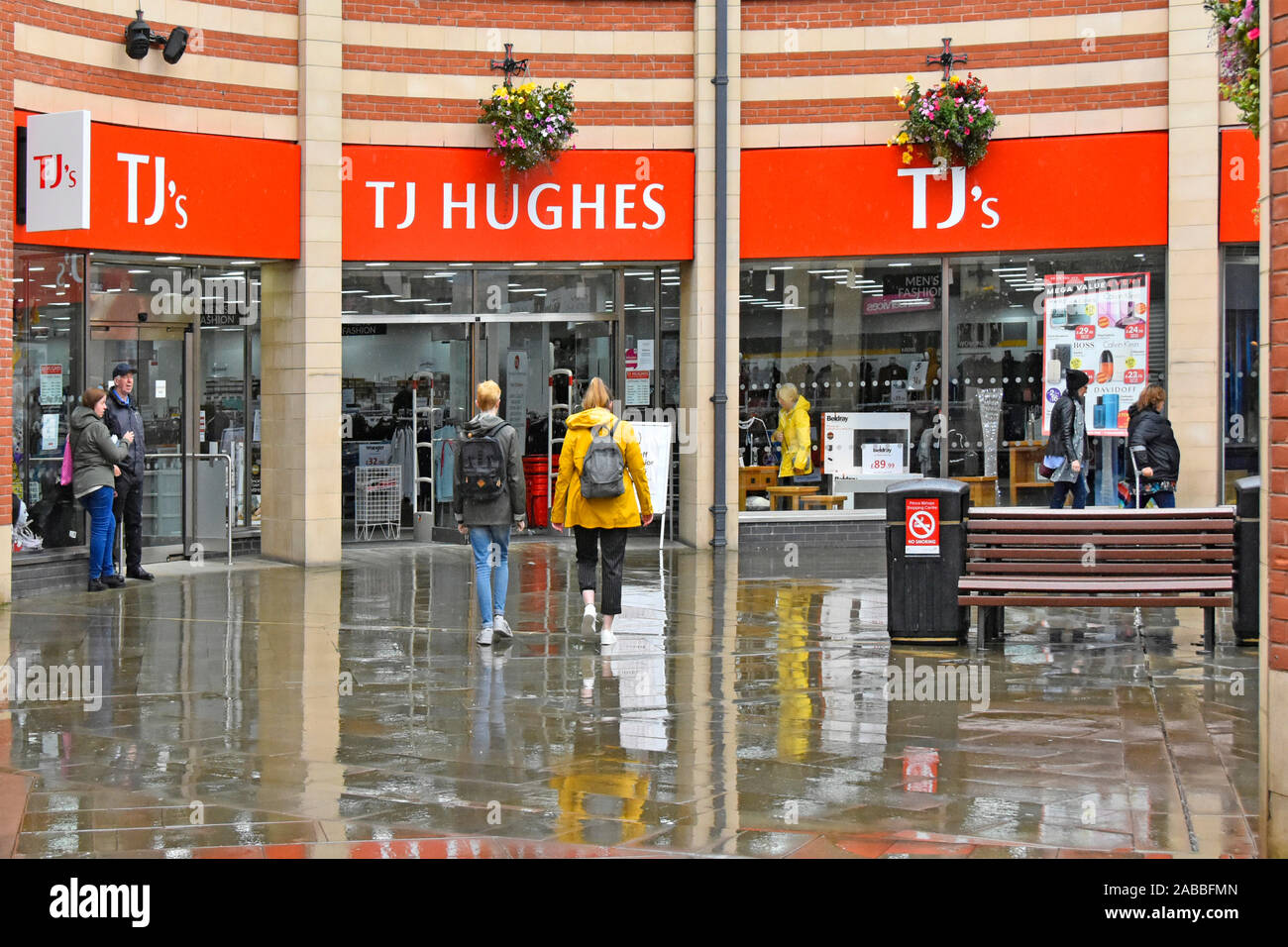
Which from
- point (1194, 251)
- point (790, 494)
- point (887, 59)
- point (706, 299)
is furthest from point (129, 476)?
point (1194, 251)

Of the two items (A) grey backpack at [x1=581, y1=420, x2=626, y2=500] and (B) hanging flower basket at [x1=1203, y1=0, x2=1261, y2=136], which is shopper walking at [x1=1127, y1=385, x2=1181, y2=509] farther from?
(A) grey backpack at [x1=581, y1=420, x2=626, y2=500]

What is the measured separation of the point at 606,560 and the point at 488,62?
8201 millimetres

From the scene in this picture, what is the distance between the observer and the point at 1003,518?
10836mm

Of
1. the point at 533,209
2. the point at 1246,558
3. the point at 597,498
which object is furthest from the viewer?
the point at 533,209

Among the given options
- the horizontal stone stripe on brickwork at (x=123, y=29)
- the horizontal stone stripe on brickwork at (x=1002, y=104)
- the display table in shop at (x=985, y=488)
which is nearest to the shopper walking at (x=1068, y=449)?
the display table in shop at (x=985, y=488)

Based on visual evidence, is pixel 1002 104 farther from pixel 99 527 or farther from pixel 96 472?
pixel 99 527

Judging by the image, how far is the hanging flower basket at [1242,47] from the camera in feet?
27.4

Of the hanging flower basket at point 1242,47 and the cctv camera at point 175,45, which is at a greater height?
the cctv camera at point 175,45

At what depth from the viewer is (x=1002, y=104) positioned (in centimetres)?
1750

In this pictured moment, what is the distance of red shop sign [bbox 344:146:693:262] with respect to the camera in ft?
56.2

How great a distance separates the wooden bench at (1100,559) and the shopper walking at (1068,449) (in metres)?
6.24

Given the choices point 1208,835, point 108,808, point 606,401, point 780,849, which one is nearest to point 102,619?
point 606,401

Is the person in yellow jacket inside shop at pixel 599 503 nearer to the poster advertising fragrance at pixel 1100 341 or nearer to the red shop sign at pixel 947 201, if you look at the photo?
the red shop sign at pixel 947 201

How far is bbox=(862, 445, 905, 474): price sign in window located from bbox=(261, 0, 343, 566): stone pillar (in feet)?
20.8
